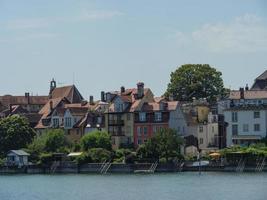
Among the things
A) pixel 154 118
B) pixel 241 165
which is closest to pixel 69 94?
pixel 154 118

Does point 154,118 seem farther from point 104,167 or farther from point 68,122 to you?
point 68,122

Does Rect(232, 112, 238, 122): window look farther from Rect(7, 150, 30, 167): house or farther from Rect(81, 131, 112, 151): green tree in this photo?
Rect(7, 150, 30, 167): house

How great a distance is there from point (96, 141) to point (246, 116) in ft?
49.9

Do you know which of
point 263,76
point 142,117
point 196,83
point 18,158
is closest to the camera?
point 18,158

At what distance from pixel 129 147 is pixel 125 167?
9.84 meters

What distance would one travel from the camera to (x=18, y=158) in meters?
89.1

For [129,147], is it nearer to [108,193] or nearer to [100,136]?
[100,136]

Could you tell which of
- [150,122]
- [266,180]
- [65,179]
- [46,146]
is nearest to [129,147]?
[150,122]

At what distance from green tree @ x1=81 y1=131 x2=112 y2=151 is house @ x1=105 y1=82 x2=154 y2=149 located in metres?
3.14

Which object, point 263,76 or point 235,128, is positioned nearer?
point 235,128

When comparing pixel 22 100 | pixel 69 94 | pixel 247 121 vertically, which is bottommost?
pixel 247 121

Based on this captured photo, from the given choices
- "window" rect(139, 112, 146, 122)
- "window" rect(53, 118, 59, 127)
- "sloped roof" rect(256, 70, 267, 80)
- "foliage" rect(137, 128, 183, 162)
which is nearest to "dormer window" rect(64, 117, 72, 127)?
"window" rect(53, 118, 59, 127)

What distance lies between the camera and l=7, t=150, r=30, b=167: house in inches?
3501

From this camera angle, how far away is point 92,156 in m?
83.2
